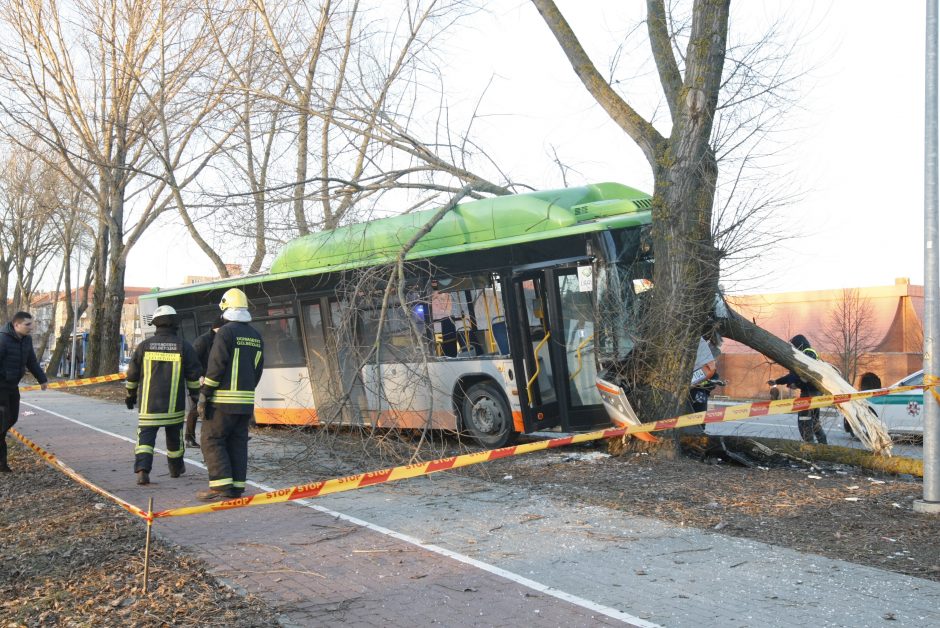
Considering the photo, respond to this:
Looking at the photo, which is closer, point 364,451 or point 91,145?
point 364,451

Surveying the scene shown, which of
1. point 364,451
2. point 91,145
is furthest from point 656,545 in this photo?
point 91,145

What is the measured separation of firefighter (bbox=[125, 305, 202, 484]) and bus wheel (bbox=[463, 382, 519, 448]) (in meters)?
3.71

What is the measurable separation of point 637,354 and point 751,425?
8345mm

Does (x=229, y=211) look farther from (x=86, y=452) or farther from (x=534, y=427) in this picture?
(x=534, y=427)

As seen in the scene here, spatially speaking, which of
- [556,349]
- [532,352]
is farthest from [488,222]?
[556,349]

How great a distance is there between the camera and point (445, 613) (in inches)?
192

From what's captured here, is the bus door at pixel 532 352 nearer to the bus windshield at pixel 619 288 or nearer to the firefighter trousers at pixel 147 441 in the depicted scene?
the bus windshield at pixel 619 288

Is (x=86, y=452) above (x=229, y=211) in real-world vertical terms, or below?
below

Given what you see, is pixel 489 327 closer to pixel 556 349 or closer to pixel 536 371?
pixel 536 371

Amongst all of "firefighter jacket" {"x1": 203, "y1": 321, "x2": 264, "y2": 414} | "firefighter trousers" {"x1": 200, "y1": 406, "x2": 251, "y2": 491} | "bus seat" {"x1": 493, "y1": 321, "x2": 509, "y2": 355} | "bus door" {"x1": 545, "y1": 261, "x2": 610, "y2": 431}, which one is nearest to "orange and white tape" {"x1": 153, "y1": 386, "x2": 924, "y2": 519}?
"firefighter trousers" {"x1": 200, "y1": 406, "x2": 251, "y2": 491}

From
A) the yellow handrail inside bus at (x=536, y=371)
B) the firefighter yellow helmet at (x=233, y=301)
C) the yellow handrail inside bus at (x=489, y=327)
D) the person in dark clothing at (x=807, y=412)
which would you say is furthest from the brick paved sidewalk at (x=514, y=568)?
the person in dark clothing at (x=807, y=412)

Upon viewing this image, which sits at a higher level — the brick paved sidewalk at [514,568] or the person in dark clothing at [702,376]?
the person in dark clothing at [702,376]

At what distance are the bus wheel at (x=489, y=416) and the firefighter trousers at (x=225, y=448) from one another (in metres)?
3.63

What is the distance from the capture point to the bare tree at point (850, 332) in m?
25.5
